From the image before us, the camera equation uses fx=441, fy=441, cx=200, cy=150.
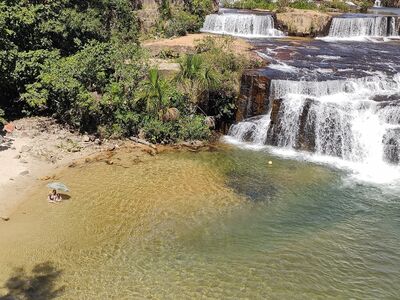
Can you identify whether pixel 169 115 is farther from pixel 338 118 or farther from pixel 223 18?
pixel 223 18

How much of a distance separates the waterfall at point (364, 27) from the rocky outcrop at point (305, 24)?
0.64 meters

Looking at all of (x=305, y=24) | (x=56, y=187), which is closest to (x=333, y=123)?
(x=56, y=187)

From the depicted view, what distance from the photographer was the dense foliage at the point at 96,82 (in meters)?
18.2

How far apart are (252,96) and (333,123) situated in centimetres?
387

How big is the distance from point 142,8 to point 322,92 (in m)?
15.8

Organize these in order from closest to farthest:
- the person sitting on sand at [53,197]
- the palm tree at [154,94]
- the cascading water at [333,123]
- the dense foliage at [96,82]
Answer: the person sitting on sand at [53,197], the cascading water at [333,123], the dense foliage at [96,82], the palm tree at [154,94]

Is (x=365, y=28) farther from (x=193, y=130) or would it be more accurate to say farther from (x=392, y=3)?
(x=193, y=130)

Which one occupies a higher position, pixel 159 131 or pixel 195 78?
pixel 195 78

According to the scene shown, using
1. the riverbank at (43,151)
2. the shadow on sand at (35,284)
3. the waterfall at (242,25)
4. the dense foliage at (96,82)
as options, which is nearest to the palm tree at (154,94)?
the dense foliage at (96,82)

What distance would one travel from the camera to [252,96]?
19906 mm

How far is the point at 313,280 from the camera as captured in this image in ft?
33.4

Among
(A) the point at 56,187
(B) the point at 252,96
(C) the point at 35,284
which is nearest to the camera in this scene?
(C) the point at 35,284

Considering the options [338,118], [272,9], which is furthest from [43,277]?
[272,9]

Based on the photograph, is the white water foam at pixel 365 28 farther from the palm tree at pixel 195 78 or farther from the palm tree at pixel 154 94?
the palm tree at pixel 154 94
